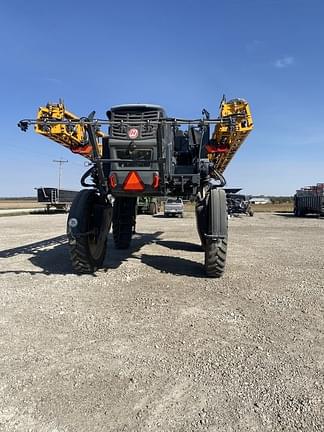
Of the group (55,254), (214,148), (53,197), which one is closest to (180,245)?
(55,254)

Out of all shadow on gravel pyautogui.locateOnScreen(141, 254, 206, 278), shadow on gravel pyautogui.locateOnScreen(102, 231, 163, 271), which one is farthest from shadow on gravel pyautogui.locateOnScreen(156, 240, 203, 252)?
shadow on gravel pyautogui.locateOnScreen(141, 254, 206, 278)

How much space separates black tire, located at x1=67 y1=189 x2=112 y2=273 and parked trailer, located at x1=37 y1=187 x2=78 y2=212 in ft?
98.4

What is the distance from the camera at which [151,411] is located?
2.86m

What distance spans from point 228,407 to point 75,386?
123 cm

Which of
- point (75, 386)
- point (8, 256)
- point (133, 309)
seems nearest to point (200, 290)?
point (133, 309)

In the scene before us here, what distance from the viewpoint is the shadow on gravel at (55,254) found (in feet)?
25.6

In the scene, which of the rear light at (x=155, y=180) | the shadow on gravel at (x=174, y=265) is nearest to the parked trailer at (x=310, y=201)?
the shadow on gravel at (x=174, y=265)

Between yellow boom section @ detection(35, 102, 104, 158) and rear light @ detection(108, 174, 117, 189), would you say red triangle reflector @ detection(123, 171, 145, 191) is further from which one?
yellow boom section @ detection(35, 102, 104, 158)

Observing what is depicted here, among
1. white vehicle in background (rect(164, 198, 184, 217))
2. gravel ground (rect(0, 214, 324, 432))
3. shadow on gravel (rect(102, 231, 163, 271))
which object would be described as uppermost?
white vehicle in background (rect(164, 198, 184, 217))

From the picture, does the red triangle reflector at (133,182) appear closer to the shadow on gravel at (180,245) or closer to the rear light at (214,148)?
the rear light at (214,148)

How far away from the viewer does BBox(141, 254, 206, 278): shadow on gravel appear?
25.3 ft

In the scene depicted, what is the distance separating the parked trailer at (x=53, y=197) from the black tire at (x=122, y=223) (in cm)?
2648

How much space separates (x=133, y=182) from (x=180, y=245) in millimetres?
5587

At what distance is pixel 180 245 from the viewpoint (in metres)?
12.0
